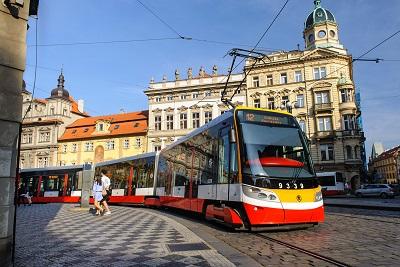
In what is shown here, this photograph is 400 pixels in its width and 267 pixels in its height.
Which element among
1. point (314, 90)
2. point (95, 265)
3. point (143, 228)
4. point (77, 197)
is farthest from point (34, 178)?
point (314, 90)

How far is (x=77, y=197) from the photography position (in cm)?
3041

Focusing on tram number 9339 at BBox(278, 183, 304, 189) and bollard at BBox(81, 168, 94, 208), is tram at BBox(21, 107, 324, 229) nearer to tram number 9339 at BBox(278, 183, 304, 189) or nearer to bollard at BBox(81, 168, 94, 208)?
tram number 9339 at BBox(278, 183, 304, 189)

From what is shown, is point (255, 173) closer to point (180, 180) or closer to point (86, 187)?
point (180, 180)

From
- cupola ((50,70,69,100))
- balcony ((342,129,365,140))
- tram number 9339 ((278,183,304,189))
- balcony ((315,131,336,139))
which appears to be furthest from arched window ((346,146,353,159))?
cupola ((50,70,69,100))

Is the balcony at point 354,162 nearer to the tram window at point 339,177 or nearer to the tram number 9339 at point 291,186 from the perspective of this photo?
the tram window at point 339,177

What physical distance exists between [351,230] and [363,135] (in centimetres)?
4628

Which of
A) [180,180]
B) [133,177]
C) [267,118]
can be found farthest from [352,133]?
[267,118]

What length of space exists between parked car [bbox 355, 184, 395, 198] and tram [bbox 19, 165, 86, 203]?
26920 millimetres

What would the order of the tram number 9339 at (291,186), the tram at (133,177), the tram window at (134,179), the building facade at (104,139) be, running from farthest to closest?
the building facade at (104,139) < the tram window at (134,179) < the tram at (133,177) < the tram number 9339 at (291,186)

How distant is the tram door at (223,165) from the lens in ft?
Result: 34.3

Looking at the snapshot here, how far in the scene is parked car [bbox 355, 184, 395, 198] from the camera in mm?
35688

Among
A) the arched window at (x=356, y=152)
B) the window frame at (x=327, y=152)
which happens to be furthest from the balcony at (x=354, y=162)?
the window frame at (x=327, y=152)

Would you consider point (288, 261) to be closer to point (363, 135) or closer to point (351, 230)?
point (351, 230)

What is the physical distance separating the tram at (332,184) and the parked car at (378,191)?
3.48 meters
